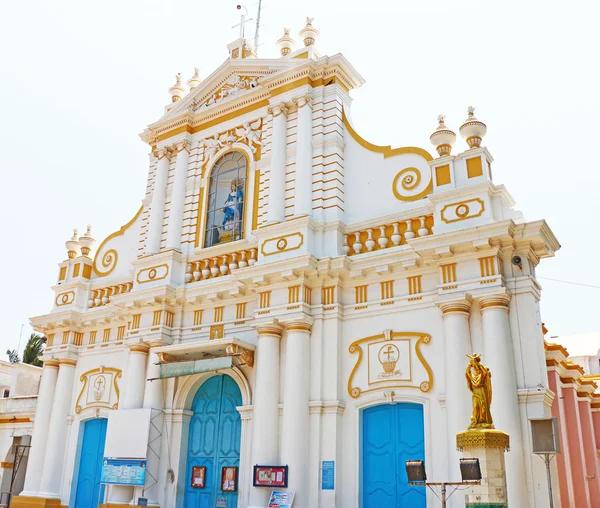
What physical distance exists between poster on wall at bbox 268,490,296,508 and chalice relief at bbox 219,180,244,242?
19.3ft

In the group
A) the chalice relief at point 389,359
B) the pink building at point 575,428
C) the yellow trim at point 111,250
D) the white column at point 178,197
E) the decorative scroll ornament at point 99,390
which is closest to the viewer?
the chalice relief at point 389,359

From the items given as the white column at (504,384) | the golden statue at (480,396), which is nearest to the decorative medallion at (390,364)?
the white column at (504,384)

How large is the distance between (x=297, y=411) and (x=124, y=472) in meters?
4.32

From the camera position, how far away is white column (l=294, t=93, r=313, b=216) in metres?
13.9

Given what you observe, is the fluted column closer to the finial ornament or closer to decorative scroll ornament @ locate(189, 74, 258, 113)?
the finial ornament

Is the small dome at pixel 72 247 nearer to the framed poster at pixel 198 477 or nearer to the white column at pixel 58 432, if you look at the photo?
the white column at pixel 58 432

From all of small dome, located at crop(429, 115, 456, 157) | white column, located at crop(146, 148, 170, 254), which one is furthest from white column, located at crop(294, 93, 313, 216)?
white column, located at crop(146, 148, 170, 254)

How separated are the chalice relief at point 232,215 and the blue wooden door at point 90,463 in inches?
217

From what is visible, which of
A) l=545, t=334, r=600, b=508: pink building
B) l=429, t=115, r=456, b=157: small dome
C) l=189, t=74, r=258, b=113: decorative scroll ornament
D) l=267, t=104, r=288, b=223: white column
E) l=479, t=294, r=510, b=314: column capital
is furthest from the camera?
l=189, t=74, r=258, b=113: decorative scroll ornament

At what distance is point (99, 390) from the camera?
16.0m

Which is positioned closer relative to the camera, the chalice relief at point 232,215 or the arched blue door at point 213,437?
the arched blue door at point 213,437

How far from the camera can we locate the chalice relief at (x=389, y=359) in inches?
470

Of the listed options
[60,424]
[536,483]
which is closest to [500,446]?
[536,483]

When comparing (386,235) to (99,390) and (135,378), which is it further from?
(99,390)
